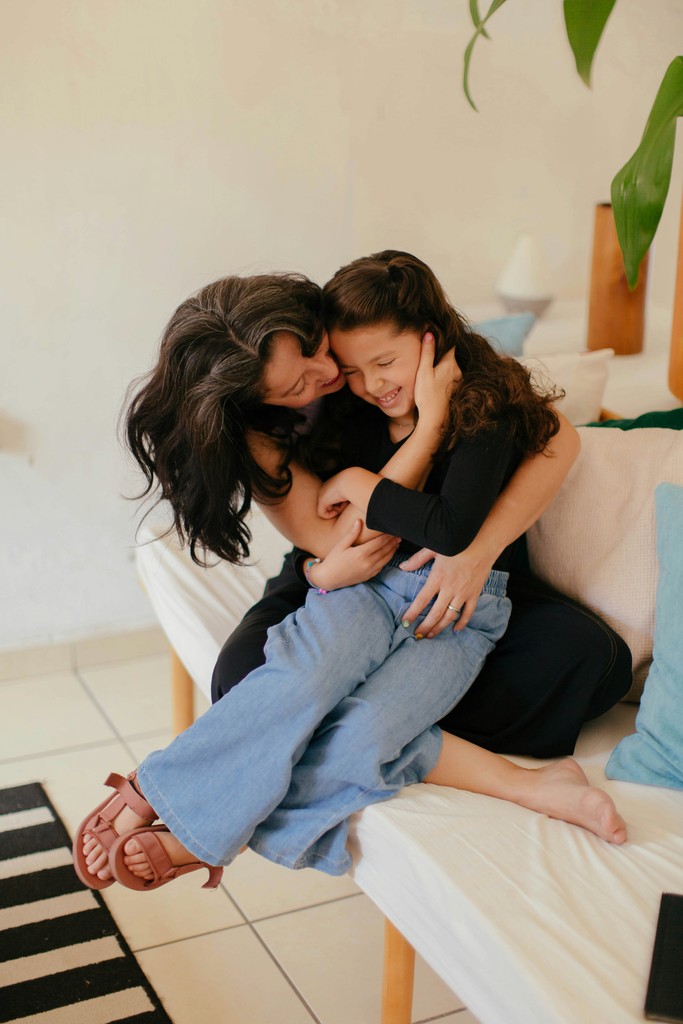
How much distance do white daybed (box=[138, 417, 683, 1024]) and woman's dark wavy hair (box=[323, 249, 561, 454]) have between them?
0.65 feet

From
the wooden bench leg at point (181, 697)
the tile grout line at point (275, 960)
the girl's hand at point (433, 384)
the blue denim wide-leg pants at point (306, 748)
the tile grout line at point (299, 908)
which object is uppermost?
the girl's hand at point (433, 384)

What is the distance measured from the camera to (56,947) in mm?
1808

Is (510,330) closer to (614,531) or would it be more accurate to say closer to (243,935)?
(614,531)

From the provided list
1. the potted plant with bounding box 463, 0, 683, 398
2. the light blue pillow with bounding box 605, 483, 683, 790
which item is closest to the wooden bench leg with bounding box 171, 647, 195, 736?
the light blue pillow with bounding box 605, 483, 683, 790

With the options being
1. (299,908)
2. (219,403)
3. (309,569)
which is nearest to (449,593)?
(309,569)

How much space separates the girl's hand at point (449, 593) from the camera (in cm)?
165

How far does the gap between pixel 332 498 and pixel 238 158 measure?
1.27 meters

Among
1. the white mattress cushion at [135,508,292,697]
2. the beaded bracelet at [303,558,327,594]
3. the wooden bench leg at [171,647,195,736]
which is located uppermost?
the beaded bracelet at [303,558,327,594]

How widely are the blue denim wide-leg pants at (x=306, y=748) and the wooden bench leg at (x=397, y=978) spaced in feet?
0.53

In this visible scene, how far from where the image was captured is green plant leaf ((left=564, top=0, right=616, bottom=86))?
0.84 m

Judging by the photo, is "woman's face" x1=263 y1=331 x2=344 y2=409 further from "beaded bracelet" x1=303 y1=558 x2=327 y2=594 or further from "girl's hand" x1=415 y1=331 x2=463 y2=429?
"beaded bracelet" x1=303 y1=558 x2=327 y2=594

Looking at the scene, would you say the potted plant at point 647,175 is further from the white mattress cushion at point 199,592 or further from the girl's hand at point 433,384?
the white mattress cushion at point 199,592

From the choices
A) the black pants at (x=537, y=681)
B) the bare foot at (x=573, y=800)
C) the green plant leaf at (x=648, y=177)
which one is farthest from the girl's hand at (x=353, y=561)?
the green plant leaf at (x=648, y=177)

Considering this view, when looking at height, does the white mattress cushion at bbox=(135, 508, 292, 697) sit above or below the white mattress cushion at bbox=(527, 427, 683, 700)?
below
